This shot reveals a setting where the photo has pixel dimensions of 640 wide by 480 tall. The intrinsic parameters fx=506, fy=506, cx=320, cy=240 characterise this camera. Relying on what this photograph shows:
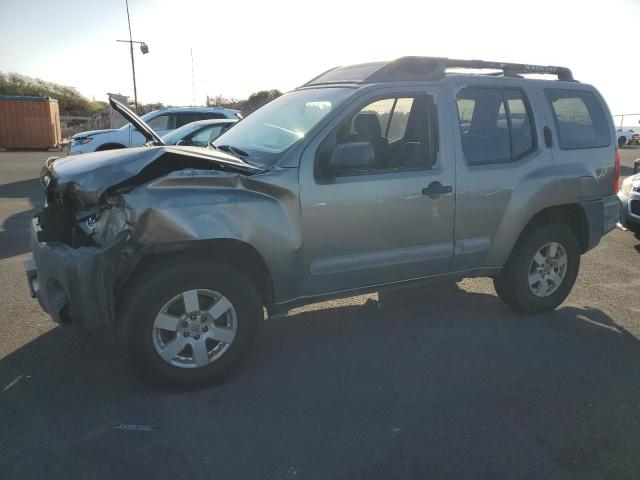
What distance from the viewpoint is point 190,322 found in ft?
10.2

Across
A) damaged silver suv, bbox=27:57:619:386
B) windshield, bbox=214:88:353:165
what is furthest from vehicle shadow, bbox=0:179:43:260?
windshield, bbox=214:88:353:165

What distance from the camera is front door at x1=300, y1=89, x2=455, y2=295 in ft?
11.0

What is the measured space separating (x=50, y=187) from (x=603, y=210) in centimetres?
455

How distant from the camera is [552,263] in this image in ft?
14.8

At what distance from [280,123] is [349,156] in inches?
32.0

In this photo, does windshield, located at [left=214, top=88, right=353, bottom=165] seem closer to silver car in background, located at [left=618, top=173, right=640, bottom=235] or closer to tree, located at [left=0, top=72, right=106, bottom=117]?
silver car in background, located at [left=618, top=173, right=640, bottom=235]

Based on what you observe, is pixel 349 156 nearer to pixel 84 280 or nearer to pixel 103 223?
pixel 103 223

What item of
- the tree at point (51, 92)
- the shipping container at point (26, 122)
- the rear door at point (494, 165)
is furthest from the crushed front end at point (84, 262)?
the tree at point (51, 92)

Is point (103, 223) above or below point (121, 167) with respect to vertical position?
below

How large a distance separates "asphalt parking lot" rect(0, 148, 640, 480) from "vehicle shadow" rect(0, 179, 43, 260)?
1826 mm

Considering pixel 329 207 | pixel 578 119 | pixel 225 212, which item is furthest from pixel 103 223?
pixel 578 119

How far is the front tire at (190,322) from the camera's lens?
116 inches

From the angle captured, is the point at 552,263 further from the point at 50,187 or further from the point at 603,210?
the point at 50,187

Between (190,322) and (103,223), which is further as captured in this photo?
(190,322)
